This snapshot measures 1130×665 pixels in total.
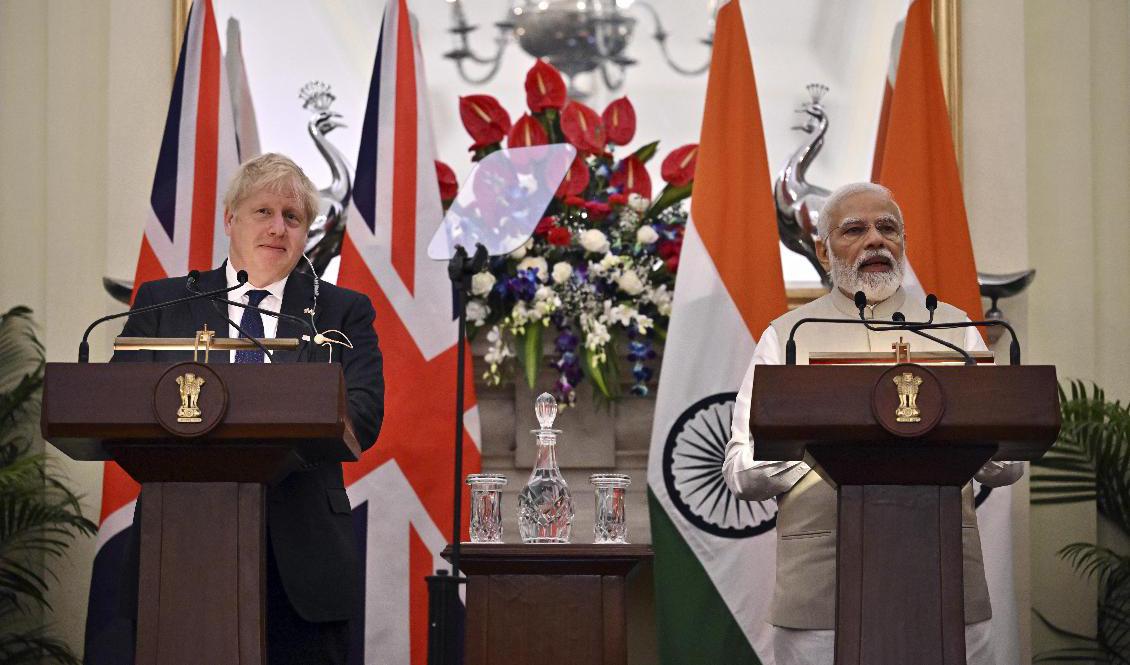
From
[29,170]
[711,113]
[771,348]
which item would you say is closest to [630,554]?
[771,348]

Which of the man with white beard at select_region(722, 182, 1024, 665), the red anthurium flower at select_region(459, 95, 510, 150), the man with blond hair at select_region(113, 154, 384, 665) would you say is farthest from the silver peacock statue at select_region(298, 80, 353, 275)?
the man with white beard at select_region(722, 182, 1024, 665)

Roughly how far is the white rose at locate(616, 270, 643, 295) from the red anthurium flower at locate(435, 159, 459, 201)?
0.75 m

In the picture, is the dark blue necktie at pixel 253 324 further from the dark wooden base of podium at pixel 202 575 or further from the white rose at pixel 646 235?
the white rose at pixel 646 235

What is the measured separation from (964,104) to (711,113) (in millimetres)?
991

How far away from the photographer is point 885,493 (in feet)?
8.92

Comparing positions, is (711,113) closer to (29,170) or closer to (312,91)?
(312,91)

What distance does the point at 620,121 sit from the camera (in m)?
5.09

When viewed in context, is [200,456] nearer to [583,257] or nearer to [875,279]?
[875,279]

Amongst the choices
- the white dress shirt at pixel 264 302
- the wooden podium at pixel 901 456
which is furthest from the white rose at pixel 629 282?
the wooden podium at pixel 901 456

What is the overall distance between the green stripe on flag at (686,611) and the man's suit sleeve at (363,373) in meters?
1.51

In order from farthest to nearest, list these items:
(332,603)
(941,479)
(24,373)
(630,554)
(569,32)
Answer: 1. (569,32)
2. (24,373)
3. (630,554)
4. (332,603)
5. (941,479)

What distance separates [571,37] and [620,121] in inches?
21.8

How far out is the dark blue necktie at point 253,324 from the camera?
10.1ft

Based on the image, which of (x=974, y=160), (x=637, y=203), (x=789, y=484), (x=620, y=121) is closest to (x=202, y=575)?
(x=789, y=484)
